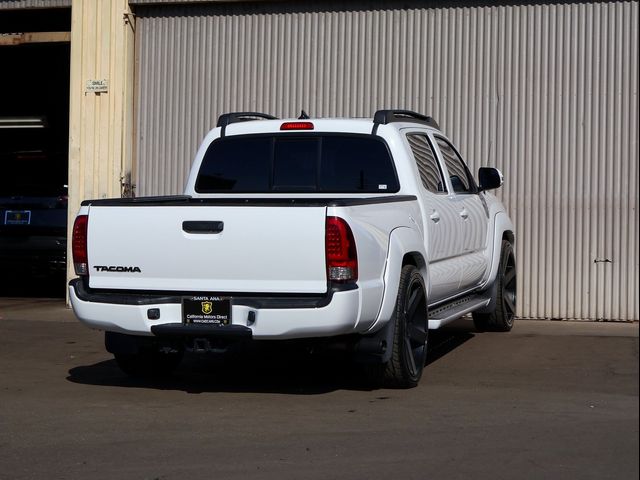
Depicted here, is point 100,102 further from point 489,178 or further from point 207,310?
point 207,310

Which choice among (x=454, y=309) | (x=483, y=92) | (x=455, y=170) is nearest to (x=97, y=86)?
(x=483, y=92)

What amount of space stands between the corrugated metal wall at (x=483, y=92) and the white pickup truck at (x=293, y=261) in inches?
144

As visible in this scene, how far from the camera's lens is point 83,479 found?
5.59 m

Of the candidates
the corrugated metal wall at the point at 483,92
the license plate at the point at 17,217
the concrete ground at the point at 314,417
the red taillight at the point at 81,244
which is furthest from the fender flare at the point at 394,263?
the license plate at the point at 17,217

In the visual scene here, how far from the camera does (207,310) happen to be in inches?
287

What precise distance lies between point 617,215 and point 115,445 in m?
7.27

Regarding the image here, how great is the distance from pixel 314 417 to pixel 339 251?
993 mm

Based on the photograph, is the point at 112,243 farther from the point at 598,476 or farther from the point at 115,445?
the point at 598,476

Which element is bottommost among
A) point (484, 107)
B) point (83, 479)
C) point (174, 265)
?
point (83, 479)

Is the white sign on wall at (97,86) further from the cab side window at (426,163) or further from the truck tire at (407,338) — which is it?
the truck tire at (407,338)

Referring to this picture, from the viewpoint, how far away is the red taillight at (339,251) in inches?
275

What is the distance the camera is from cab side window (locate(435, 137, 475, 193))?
379 inches

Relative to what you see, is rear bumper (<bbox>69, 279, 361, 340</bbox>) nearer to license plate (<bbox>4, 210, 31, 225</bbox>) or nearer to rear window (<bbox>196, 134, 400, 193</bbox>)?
rear window (<bbox>196, 134, 400, 193</bbox>)

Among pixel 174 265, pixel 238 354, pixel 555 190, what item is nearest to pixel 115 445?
pixel 174 265
